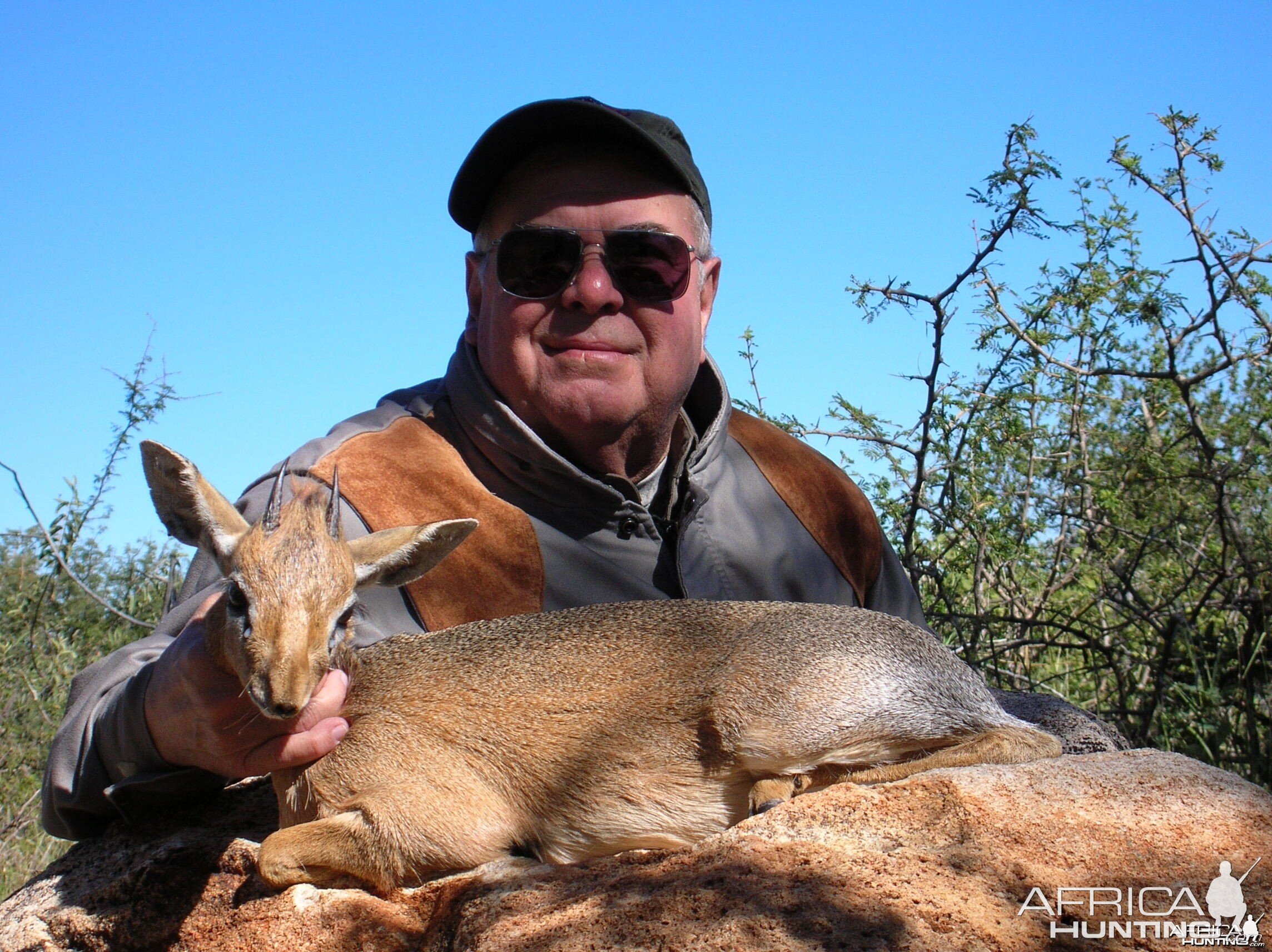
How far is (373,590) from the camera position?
4.42 meters

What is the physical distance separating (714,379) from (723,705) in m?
2.52

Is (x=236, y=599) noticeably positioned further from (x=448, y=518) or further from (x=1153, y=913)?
(x=1153, y=913)

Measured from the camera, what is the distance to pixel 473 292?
18.4 feet

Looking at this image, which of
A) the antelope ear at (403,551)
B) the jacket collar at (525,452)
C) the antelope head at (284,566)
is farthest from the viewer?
the jacket collar at (525,452)

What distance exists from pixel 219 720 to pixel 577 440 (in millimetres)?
2198

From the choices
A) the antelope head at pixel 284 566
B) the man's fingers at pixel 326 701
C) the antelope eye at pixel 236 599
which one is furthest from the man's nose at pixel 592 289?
the antelope eye at pixel 236 599

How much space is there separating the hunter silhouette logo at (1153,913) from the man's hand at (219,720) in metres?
2.16

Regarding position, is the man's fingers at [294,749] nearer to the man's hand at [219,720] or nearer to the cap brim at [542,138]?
the man's hand at [219,720]

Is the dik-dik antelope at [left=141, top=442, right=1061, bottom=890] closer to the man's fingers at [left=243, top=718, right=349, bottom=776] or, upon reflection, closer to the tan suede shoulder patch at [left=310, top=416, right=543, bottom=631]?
the man's fingers at [left=243, top=718, right=349, bottom=776]

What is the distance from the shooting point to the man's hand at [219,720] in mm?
3350

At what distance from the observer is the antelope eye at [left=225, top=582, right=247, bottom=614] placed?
129 inches

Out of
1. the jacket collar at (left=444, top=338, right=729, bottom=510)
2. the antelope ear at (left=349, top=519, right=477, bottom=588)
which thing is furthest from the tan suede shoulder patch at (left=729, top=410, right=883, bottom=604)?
the antelope ear at (left=349, top=519, right=477, bottom=588)

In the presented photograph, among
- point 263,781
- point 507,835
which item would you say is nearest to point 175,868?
point 263,781

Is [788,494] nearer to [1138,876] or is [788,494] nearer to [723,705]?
[723,705]
